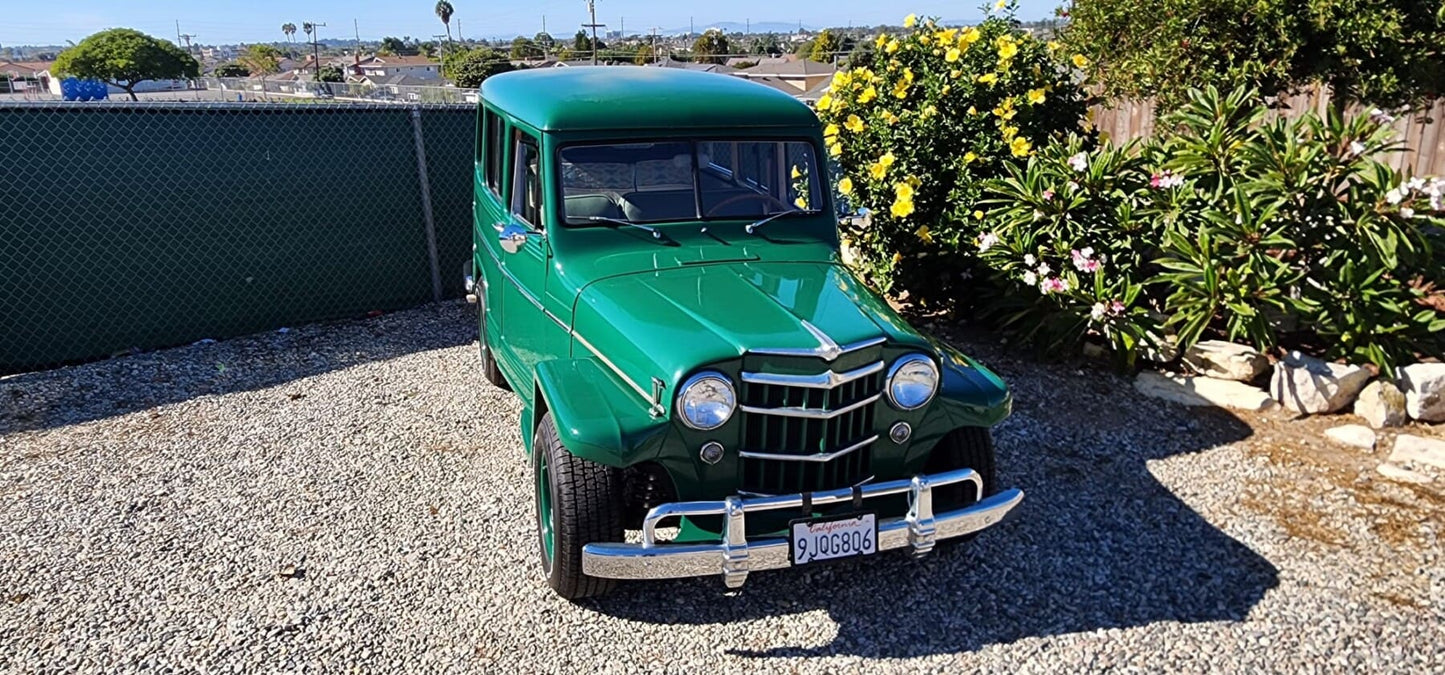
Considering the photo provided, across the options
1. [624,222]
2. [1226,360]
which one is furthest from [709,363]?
[1226,360]

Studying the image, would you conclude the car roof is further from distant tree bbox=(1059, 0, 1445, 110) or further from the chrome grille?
distant tree bbox=(1059, 0, 1445, 110)

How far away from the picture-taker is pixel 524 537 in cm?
394

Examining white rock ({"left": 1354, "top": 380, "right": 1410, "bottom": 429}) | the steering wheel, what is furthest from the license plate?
white rock ({"left": 1354, "top": 380, "right": 1410, "bottom": 429})

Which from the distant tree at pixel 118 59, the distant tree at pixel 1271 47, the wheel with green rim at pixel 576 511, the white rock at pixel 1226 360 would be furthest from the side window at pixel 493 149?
the distant tree at pixel 118 59

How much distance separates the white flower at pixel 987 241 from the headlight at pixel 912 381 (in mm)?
2560

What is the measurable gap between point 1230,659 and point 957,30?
4.18 metres

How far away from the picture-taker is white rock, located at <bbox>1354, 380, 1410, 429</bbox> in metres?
4.81

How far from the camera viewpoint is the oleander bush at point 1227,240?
4.85m

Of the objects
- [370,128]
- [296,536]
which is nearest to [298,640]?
[296,536]

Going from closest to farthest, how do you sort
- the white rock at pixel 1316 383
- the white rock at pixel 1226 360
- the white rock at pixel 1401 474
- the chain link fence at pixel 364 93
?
the white rock at pixel 1401 474 → the white rock at pixel 1316 383 → the white rock at pixel 1226 360 → the chain link fence at pixel 364 93

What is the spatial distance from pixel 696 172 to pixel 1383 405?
3695 millimetres

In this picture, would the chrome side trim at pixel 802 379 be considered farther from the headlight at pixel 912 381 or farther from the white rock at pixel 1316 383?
the white rock at pixel 1316 383

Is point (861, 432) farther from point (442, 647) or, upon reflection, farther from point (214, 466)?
point (214, 466)

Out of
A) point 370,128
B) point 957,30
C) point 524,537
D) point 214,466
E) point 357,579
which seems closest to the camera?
point 357,579
